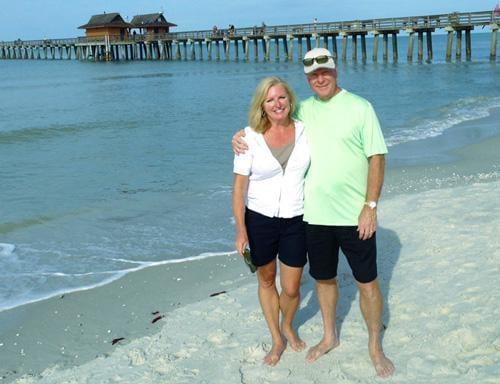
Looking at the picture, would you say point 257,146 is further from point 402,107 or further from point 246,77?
point 246,77

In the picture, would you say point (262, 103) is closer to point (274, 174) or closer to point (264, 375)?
point (274, 174)

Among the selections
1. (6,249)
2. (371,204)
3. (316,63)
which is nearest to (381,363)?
(371,204)

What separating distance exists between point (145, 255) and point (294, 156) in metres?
3.75

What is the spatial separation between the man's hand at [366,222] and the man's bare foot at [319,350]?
0.90 meters

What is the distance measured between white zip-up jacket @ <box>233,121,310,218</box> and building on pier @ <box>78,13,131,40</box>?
74143 millimetres

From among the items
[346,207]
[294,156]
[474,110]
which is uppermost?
[294,156]

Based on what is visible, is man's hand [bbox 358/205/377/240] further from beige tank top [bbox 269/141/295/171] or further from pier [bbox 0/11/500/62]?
pier [bbox 0/11/500/62]

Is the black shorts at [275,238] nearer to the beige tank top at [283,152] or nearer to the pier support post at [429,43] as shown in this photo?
the beige tank top at [283,152]

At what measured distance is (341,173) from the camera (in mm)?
3494

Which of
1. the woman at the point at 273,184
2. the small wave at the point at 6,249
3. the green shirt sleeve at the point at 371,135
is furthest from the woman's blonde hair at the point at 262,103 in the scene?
the small wave at the point at 6,249

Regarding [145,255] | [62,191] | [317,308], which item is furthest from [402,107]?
[317,308]

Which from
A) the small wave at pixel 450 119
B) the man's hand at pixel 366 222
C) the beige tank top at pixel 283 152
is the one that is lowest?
the small wave at pixel 450 119

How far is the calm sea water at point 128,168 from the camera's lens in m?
7.00

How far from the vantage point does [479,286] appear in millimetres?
4691
